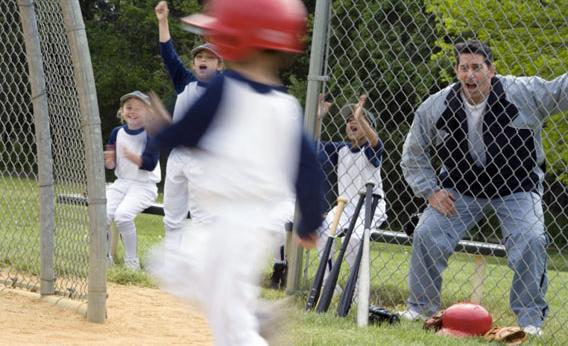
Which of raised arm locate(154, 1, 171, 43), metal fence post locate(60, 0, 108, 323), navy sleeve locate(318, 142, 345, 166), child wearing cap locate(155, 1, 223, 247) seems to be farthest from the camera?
navy sleeve locate(318, 142, 345, 166)

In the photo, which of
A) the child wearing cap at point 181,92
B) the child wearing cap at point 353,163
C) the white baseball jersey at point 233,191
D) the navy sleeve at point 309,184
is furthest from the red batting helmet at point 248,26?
the child wearing cap at point 353,163

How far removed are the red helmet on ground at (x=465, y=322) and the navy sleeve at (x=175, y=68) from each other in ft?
10.2

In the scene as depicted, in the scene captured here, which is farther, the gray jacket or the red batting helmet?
the gray jacket

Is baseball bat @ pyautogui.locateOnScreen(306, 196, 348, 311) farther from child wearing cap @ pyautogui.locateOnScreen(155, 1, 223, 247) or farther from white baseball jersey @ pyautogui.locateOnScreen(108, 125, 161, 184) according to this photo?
white baseball jersey @ pyautogui.locateOnScreen(108, 125, 161, 184)

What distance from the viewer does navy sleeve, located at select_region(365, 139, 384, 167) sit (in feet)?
26.5

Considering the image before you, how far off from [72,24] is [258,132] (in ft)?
9.34

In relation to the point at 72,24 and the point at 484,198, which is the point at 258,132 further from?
the point at 484,198

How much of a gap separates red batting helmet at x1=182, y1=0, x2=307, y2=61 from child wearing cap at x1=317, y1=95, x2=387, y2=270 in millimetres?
4209

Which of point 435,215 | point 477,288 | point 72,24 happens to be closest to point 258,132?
point 72,24

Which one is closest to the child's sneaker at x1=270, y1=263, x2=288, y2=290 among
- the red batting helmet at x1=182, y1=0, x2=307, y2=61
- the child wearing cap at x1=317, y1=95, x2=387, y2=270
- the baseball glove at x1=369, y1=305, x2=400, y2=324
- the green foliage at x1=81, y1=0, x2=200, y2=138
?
the child wearing cap at x1=317, y1=95, x2=387, y2=270

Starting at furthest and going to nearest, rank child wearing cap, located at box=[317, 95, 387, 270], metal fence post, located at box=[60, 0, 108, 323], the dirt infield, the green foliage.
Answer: the green foliage
child wearing cap, located at box=[317, 95, 387, 270]
metal fence post, located at box=[60, 0, 108, 323]
the dirt infield

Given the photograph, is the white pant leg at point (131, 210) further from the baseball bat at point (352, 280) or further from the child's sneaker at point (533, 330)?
the child's sneaker at point (533, 330)

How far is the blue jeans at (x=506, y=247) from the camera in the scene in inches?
255

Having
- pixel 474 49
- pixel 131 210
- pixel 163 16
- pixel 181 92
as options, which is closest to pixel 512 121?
pixel 474 49
